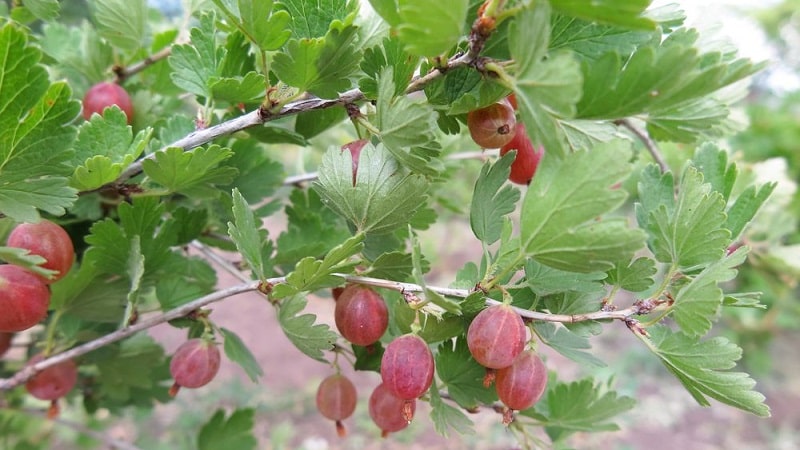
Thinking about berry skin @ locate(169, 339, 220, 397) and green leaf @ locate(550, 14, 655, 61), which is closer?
green leaf @ locate(550, 14, 655, 61)

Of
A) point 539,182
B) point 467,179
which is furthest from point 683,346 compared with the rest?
point 467,179

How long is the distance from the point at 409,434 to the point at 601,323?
7.83 ft

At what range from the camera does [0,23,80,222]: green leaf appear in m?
0.45

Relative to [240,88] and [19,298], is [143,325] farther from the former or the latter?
[240,88]

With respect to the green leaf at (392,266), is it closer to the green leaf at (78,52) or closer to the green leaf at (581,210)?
the green leaf at (581,210)

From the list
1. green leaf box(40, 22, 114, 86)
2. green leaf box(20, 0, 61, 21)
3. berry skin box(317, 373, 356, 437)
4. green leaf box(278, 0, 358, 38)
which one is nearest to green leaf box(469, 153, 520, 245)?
green leaf box(278, 0, 358, 38)

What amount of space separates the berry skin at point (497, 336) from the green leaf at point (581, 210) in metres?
0.07

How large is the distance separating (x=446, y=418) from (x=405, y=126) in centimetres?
33

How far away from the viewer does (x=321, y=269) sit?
1.73 feet

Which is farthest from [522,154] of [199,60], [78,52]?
[78,52]

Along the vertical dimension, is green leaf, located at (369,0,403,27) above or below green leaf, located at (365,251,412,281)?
above

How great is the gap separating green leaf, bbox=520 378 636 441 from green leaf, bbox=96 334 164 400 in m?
0.57

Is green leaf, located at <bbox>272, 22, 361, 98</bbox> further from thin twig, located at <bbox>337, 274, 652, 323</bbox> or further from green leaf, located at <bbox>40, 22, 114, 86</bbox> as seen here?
green leaf, located at <bbox>40, 22, 114, 86</bbox>

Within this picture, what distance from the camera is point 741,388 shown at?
0.52m
